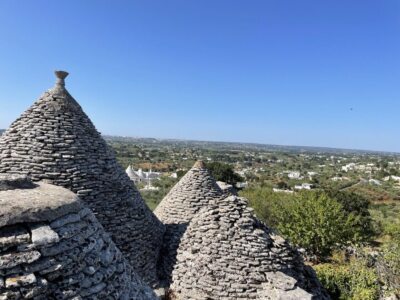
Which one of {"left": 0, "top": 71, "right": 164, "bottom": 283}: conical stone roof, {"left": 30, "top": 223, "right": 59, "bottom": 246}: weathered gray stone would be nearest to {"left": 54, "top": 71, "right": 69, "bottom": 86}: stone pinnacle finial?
{"left": 0, "top": 71, "right": 164, "bottom": 283}: conical stone roof

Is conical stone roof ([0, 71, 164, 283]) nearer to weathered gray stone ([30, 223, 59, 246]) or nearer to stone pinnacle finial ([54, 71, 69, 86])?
stone pinnacle finial ([54, 71, 69, 86])

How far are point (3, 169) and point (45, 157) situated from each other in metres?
0.93

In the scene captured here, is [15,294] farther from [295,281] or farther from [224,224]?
[295,281]

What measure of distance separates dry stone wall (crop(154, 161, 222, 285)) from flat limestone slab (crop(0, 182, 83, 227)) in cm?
487

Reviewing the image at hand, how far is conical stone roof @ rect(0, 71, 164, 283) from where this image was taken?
7.63m

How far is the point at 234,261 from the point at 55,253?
204 inches

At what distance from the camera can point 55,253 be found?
3.58m

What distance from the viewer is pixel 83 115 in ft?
28.7

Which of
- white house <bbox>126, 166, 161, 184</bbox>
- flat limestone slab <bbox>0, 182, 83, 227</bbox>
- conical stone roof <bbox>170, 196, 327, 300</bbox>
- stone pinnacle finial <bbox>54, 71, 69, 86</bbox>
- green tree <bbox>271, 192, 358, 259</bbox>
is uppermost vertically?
stone pinnacle finial <bbox>54, 71, 69, 86</bbox>

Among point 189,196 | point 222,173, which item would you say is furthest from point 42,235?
point 222,173

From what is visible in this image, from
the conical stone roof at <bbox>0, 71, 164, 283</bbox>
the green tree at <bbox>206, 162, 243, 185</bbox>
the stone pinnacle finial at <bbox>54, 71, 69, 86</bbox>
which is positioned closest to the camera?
the conical stone roof at <bbox>0, 71, 164, 283</bbox>

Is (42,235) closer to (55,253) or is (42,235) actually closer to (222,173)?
(55,253)

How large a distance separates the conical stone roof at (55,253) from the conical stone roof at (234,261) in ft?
11.5

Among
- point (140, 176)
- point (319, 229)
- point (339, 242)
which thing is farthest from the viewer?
point (140, 176)
